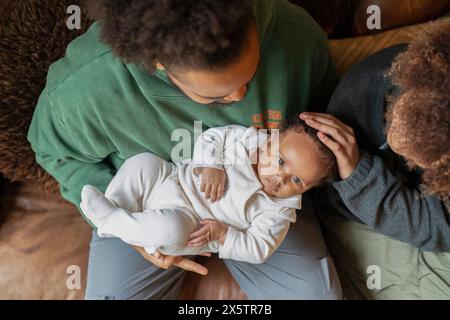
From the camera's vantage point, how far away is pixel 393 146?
0.77 meters

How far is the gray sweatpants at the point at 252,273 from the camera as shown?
1.03 m

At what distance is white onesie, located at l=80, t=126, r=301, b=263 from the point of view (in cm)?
92

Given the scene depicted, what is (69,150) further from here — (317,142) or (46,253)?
(317,142)

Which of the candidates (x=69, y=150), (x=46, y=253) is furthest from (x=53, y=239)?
(x=69, y=150)

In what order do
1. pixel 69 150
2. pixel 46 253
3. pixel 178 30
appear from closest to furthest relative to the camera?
pixel 178 30 → pixel 69 150 → pixel 46 253

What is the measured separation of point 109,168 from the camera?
108cm

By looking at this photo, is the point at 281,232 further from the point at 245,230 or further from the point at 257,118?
the point at 257,118

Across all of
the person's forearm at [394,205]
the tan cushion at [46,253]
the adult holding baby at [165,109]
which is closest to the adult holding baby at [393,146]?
the person's forearm at [394,205]

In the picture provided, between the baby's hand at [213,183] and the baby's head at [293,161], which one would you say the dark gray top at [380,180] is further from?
the baby's hand at [213,183]

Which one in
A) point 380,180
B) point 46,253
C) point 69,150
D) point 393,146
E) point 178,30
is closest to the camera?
point 178,30

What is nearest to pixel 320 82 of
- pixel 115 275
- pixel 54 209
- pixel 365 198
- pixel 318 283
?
pixel 365 198

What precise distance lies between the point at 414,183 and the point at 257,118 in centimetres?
39

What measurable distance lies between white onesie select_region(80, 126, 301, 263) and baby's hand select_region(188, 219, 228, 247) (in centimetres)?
1

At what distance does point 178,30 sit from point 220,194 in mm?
460
